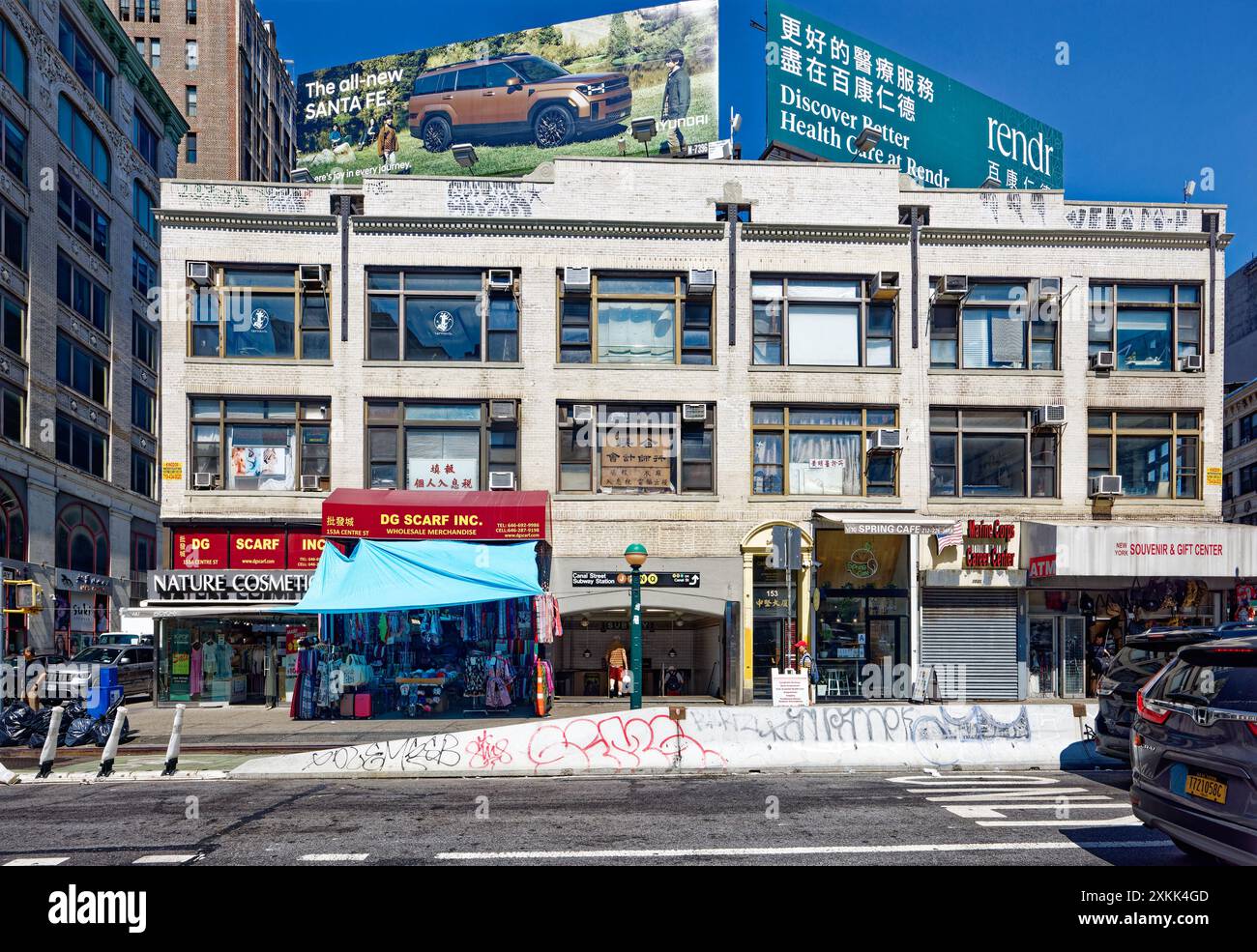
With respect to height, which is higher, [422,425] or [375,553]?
[422,425]

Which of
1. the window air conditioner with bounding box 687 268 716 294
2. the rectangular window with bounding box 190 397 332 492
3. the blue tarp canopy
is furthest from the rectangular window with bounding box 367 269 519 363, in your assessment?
the blue tarp canopy

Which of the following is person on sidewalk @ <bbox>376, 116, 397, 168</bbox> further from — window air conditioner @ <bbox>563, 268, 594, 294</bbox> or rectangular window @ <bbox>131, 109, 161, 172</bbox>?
window air conditioner @ <bbox>563, 268, 594, 294</bbox>

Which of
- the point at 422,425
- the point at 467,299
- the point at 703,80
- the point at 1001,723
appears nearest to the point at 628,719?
the point at 1001,723

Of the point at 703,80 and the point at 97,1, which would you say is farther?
the point at 703,80

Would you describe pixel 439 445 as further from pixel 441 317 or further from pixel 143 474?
pixel 143 474

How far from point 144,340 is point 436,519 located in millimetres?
39135

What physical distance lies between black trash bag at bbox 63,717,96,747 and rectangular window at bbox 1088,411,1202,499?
24.5m

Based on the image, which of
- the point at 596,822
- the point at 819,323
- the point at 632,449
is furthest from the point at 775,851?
the point at 819,323

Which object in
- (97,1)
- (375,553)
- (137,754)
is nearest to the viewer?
(137,754)

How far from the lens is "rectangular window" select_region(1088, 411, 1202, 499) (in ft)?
88.6

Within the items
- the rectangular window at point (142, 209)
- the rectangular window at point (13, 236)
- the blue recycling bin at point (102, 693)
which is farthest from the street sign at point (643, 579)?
the rectangular window at point (142, 209)
